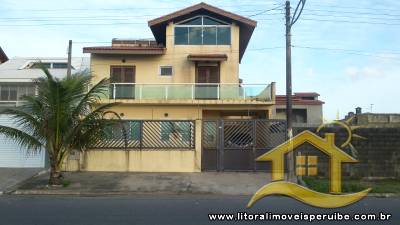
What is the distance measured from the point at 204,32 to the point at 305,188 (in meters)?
16.8

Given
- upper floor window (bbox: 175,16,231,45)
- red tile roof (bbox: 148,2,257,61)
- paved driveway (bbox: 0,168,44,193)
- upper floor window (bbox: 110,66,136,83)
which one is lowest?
paved driveway (bbox: 0,168,44,193)

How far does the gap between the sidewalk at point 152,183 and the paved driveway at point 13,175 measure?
437 mm

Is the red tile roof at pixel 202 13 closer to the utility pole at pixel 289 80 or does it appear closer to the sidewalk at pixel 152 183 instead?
the utility pole at pixel 289 80

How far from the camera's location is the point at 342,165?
17.9m

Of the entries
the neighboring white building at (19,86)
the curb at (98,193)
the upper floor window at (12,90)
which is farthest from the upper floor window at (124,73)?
the curb at (98,193)

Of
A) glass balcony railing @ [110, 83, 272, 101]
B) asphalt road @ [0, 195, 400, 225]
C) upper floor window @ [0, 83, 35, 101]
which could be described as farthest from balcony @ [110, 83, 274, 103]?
asphalt road @ [0, 195, 400, 225]

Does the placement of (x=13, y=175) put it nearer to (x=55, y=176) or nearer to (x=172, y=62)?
(x=55, y=176)

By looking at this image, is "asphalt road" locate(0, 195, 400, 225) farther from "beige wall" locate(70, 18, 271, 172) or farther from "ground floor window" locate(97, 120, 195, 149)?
"beige wall" locate(70, 18, 271, 172)

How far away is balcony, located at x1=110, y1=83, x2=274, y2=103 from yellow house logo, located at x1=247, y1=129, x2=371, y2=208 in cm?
889

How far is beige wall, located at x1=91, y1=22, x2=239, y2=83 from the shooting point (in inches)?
1177

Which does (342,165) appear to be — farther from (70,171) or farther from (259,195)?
(70,171)

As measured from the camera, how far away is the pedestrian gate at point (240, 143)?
18.7m

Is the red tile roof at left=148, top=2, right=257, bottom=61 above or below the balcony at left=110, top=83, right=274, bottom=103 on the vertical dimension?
above

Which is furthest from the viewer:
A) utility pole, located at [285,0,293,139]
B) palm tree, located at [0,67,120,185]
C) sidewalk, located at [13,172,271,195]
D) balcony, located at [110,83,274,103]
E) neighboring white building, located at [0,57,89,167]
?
balcony, located at [110,83,274,103]
